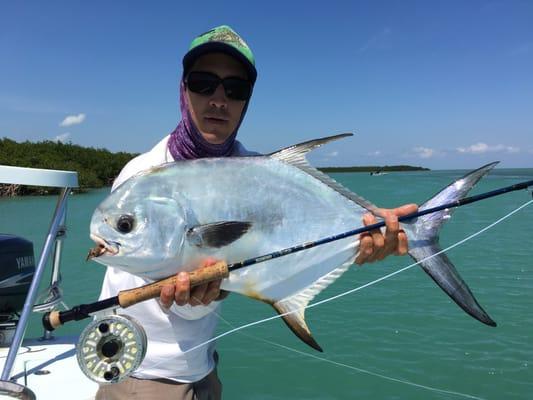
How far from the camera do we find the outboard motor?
3.57 m

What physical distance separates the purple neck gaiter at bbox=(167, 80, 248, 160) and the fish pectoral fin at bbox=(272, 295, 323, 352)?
0.80 m

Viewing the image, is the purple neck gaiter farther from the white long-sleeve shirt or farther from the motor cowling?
the motor cowling

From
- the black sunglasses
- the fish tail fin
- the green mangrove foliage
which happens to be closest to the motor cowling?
the black sunglasses

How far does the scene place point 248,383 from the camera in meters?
5.70

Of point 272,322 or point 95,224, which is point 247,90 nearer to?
point 95,224

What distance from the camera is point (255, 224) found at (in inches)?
77.7

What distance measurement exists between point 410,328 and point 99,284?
6.74m

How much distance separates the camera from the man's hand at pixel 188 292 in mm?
1757

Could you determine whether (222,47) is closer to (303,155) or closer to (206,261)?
(303,155)

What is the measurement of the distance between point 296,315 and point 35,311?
1.96 meters

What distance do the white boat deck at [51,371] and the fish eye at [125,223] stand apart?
154 centimetres

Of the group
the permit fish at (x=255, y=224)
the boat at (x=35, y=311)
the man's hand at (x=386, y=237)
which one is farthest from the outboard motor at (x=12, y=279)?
the man's hand at (x=386, y=237)

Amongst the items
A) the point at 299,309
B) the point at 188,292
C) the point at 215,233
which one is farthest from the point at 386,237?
the point at 188,292

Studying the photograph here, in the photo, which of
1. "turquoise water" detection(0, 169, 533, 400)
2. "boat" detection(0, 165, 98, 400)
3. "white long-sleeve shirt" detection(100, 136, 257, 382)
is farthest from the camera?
"turquoise water" detection(0, 169, 533, 400)
